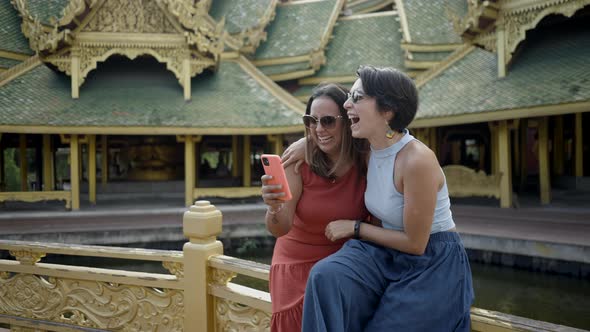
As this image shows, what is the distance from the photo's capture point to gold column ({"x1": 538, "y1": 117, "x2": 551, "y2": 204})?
35.8 feet

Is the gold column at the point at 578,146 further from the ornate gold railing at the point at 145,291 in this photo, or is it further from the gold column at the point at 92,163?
the gold column at the point at 92,163

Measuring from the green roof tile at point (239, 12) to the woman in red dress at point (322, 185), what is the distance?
15340 millimetres

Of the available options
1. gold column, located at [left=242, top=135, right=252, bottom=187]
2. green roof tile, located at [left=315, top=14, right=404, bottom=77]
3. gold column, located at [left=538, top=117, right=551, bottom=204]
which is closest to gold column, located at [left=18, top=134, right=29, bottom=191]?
gold column, located at [left=242, top=135, right=252, bottom=187]

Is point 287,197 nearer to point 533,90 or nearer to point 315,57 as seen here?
point 533,90

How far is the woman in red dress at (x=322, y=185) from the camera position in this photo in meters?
1.87

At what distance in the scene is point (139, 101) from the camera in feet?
42.1

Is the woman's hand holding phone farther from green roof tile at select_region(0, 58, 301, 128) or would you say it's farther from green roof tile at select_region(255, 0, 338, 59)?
green roof tile at select_region(255, 0, 338, 59)

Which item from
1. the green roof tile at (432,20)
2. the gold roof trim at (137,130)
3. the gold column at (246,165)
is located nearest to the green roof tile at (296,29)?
the green roof tile at (432,20)

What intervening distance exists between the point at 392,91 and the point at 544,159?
35.0 ft

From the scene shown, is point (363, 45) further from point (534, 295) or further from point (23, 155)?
point (23, 155)

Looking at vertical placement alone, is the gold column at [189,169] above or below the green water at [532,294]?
above

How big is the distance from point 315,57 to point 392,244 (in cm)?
1467

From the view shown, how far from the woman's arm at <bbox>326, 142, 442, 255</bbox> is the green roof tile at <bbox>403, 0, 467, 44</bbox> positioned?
47.7 feet

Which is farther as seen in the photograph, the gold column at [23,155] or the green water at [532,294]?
the gold column at [23,155]
